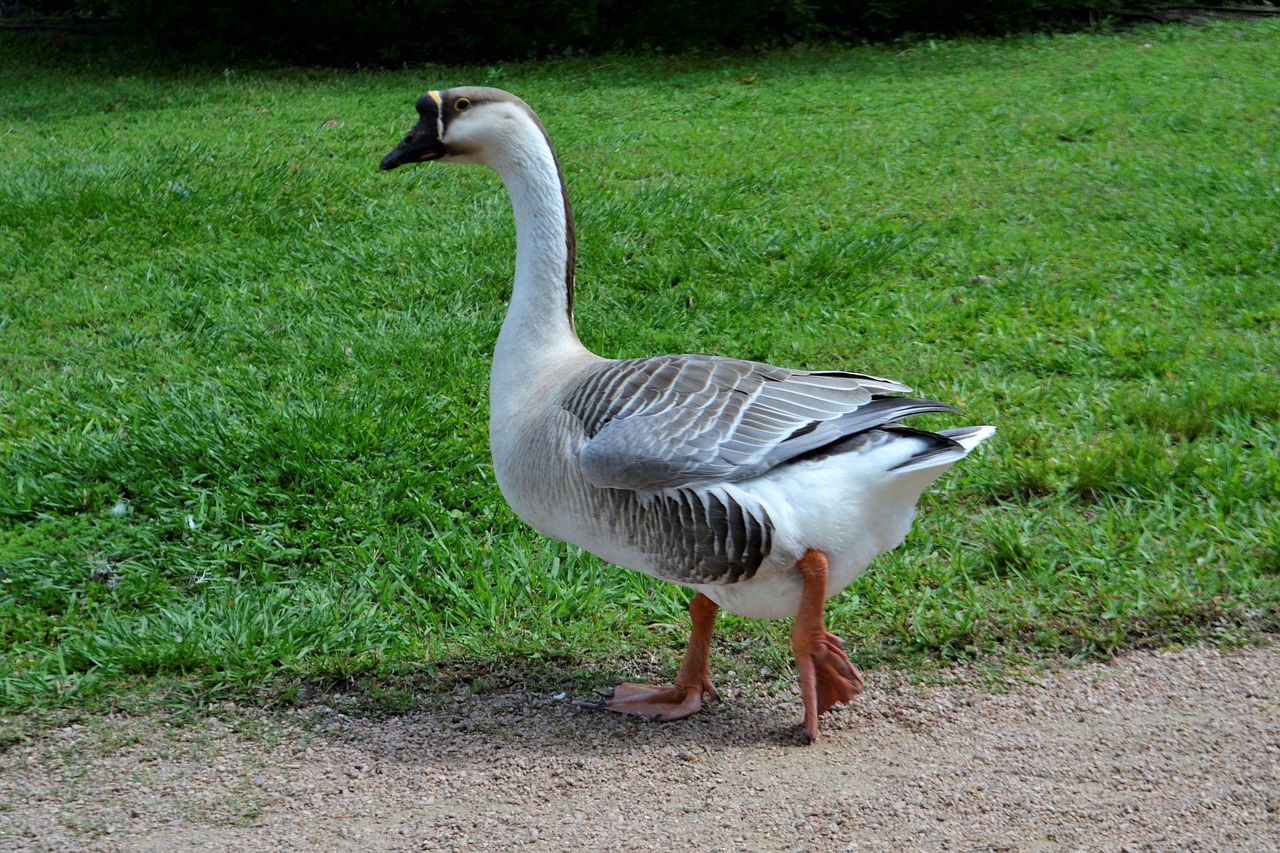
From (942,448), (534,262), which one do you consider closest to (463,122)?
(534,262)

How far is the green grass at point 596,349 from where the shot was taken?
342 cm

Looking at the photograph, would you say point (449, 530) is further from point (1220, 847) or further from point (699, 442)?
A: point (1220, 847)

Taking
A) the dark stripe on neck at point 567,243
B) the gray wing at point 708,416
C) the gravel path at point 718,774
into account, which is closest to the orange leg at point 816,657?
the gravel path at point 718,774

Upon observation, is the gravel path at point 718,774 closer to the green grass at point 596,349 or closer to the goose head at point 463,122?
the green grass at point 596,349

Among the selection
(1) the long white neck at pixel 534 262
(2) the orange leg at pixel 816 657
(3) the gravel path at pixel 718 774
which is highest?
(1) the long white neck at pixel 534 262

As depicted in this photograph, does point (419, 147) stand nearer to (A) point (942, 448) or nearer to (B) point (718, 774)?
(A) point (942, 448)

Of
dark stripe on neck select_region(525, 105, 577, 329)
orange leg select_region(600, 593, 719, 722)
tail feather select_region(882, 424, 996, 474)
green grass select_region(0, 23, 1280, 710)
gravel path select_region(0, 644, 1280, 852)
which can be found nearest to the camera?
gravel path select_region(0, 644, 1280, 852)

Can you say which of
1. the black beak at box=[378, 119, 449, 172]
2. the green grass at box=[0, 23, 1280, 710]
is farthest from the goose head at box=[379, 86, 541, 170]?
the green grass at box=[0, 23, 1280, 710]

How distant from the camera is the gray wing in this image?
2750mm

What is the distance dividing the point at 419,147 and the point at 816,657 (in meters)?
1.76

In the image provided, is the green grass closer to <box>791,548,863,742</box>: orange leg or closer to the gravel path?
the gravel path

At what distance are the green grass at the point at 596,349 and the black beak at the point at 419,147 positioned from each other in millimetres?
1286

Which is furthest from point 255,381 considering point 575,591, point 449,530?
point 575,591

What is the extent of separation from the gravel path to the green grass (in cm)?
A: 21
